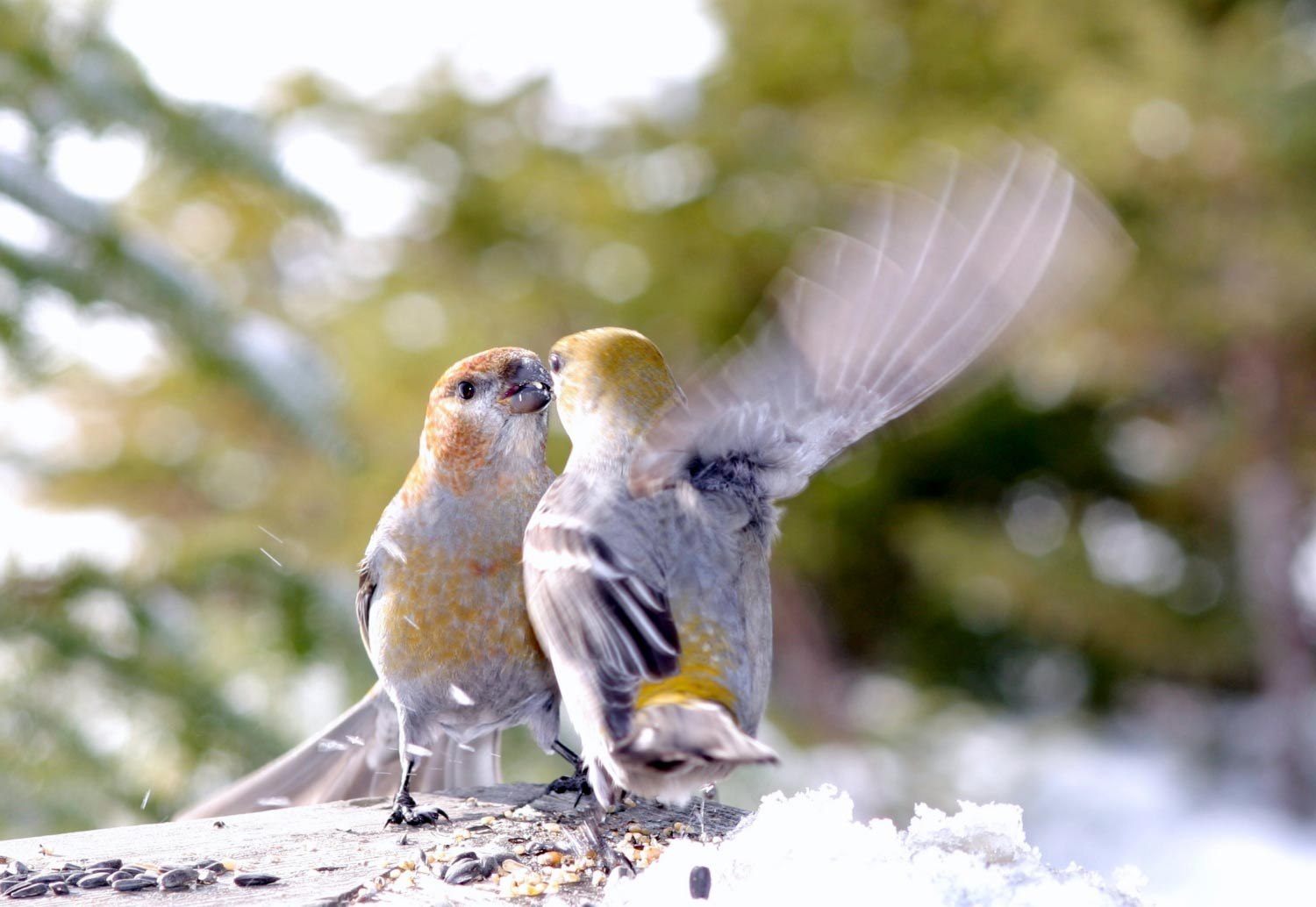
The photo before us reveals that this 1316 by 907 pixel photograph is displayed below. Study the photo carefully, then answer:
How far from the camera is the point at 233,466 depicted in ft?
28.5

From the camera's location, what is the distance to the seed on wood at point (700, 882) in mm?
1813

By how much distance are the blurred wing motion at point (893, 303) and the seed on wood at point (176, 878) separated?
93 cm

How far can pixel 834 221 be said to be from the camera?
8352 millimetres

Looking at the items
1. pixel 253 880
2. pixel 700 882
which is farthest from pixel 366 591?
pixel 700 882

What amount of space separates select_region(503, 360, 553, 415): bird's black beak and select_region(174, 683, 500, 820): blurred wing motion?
2.70 ft

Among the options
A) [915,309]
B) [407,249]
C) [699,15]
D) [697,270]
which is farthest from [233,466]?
[915,309]

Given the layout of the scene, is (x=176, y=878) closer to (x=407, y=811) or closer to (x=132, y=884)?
(x=132, y=884)

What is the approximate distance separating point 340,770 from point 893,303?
5.39 ft

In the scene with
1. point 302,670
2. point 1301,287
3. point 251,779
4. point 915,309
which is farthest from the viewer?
point 1301,287

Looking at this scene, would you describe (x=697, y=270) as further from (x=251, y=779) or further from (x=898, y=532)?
(x=251, y=779)

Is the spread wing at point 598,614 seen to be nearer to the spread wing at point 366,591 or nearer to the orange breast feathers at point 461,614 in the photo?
the orange breast feathers at point 461,614

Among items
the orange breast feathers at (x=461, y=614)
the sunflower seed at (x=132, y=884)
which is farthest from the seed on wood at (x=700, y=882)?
the sunflower seed at (x=132, y=884)

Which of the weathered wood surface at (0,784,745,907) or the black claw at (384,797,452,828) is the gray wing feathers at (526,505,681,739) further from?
the black claw at (384,797,452,828)

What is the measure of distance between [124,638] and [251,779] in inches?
41.7
